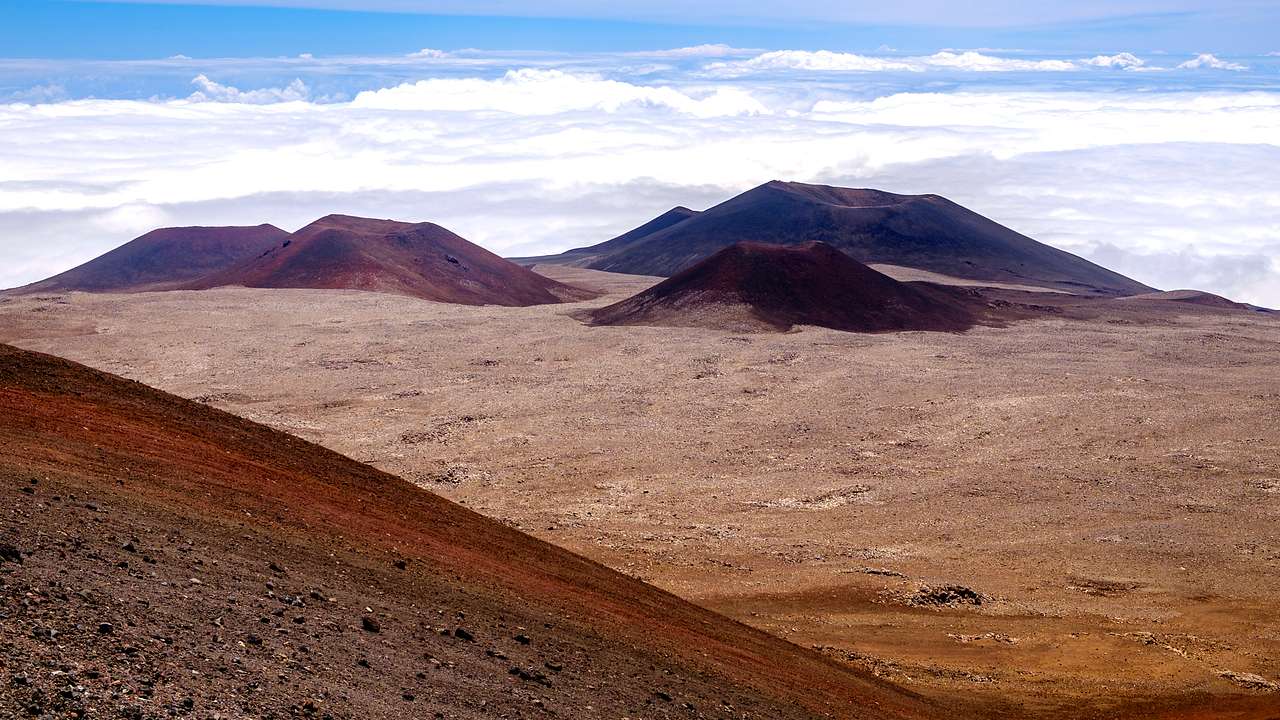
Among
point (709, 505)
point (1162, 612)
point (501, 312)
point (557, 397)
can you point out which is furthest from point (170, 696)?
point (501, 312)

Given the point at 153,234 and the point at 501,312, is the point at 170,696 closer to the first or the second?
the point at 501,312

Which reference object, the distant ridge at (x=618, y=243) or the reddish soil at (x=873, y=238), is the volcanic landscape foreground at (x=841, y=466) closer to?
the reddish soil at (x=873, y=238)

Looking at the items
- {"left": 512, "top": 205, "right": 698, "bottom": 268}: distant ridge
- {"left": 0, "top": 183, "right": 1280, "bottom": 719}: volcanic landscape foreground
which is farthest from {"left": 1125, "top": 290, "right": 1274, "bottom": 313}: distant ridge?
{"left": 512, "top": 205, "right": 698, "bottom": 268}: distant ridge

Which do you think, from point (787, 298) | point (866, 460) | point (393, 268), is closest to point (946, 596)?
point (866, 460)

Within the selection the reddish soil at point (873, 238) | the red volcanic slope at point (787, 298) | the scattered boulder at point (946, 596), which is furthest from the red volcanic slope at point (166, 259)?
the scattered boulder at point (946, 596)

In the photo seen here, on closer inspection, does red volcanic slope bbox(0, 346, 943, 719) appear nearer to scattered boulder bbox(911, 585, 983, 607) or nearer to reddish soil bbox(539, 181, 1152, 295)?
scattered boulder bbox(911, 585, 983, 607)

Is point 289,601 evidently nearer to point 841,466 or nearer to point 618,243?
point 841,466
